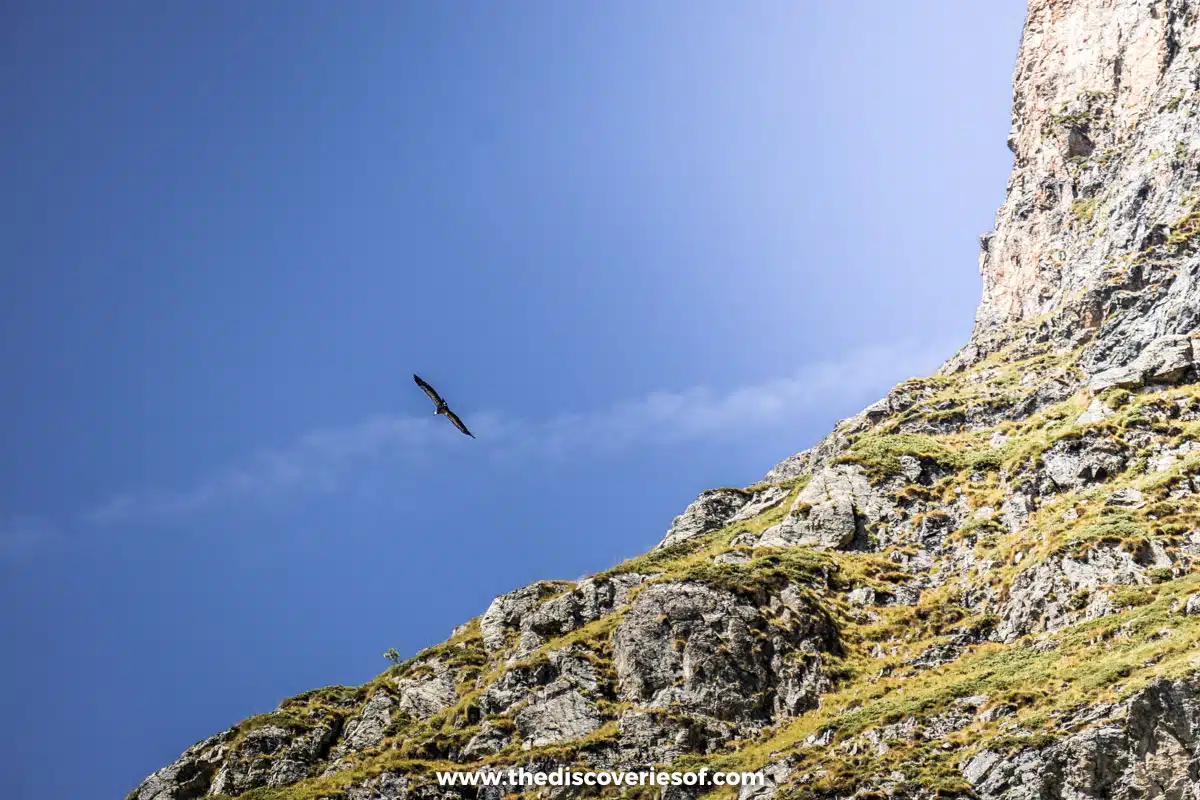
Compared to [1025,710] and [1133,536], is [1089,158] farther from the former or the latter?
[1025,710]

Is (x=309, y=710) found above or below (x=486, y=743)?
above

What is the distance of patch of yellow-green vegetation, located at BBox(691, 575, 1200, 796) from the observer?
40.4 metres

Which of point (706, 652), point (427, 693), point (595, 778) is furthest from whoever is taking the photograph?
point (427, 693)

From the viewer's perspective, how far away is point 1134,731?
121ft

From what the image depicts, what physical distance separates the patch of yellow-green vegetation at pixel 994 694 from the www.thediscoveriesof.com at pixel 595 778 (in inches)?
36.2

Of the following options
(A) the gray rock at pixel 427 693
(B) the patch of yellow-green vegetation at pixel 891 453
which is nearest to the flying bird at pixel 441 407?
(A) the gray rock at pixel 427 693

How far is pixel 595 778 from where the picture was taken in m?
49.8

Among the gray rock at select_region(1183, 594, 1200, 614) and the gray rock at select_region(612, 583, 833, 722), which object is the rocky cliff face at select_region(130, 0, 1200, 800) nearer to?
the gray rock at select_region(612, 583, 833, 722)

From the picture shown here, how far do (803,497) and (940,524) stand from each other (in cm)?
1024

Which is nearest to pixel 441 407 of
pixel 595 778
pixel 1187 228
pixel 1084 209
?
pixel 595 778

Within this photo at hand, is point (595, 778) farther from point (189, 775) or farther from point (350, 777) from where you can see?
point (189, 775)

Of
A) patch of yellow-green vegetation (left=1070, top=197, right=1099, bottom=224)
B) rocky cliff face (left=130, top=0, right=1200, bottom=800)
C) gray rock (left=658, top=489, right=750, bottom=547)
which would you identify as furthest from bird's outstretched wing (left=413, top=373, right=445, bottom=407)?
patch of yellow-green vegetation (left=1070, top=197, right=1099, bottom=224)

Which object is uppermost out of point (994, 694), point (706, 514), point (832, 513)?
point (706, 514)

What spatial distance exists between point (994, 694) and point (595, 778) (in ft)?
60.1
